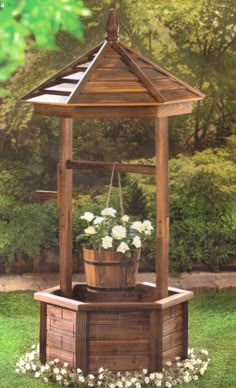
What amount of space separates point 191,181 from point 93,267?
3346 millimetres

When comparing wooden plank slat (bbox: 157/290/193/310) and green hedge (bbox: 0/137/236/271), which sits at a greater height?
green hedge (bbox: 0/137/236/271)

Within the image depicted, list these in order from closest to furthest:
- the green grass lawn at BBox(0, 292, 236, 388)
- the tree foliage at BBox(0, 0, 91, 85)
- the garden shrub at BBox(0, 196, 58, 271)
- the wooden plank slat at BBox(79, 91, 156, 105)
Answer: the tree foliage at BBox(0, 0, 91, 85)
the wooden plank slat at BBox(79, 91, 156, 105)
the green grass lawn at BBox(0, 292, 236, 388)
the garden shrub at BBox(0, 196, 58, 271)

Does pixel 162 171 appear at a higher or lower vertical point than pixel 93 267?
higher

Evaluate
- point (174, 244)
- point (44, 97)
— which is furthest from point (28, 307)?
point (44, 97)

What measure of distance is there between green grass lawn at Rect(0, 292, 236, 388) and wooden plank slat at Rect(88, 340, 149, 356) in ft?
1.43

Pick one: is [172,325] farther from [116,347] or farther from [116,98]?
[116,98]

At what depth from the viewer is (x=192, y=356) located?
6895 mm

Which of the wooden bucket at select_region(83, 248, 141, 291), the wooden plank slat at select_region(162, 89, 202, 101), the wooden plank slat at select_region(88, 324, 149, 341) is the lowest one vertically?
the wooden plank slat at select_region(88, 324, 149, 341)

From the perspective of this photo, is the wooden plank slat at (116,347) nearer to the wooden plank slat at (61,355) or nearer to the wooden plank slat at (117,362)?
the wooden plank slat at (117,362)

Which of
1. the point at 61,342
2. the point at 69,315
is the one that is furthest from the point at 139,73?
the point at 61,342

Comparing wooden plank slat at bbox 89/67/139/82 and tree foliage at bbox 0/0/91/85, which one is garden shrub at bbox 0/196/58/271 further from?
tree foliage at bbox 0/0/91/85

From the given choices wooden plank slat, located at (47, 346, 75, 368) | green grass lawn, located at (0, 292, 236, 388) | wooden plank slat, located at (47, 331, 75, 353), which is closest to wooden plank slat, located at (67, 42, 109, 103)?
wooden plank slat, located at (47, 331, 75, 353)

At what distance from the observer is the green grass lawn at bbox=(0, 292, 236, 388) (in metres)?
6.63

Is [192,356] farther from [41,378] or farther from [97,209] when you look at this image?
[97,209]
